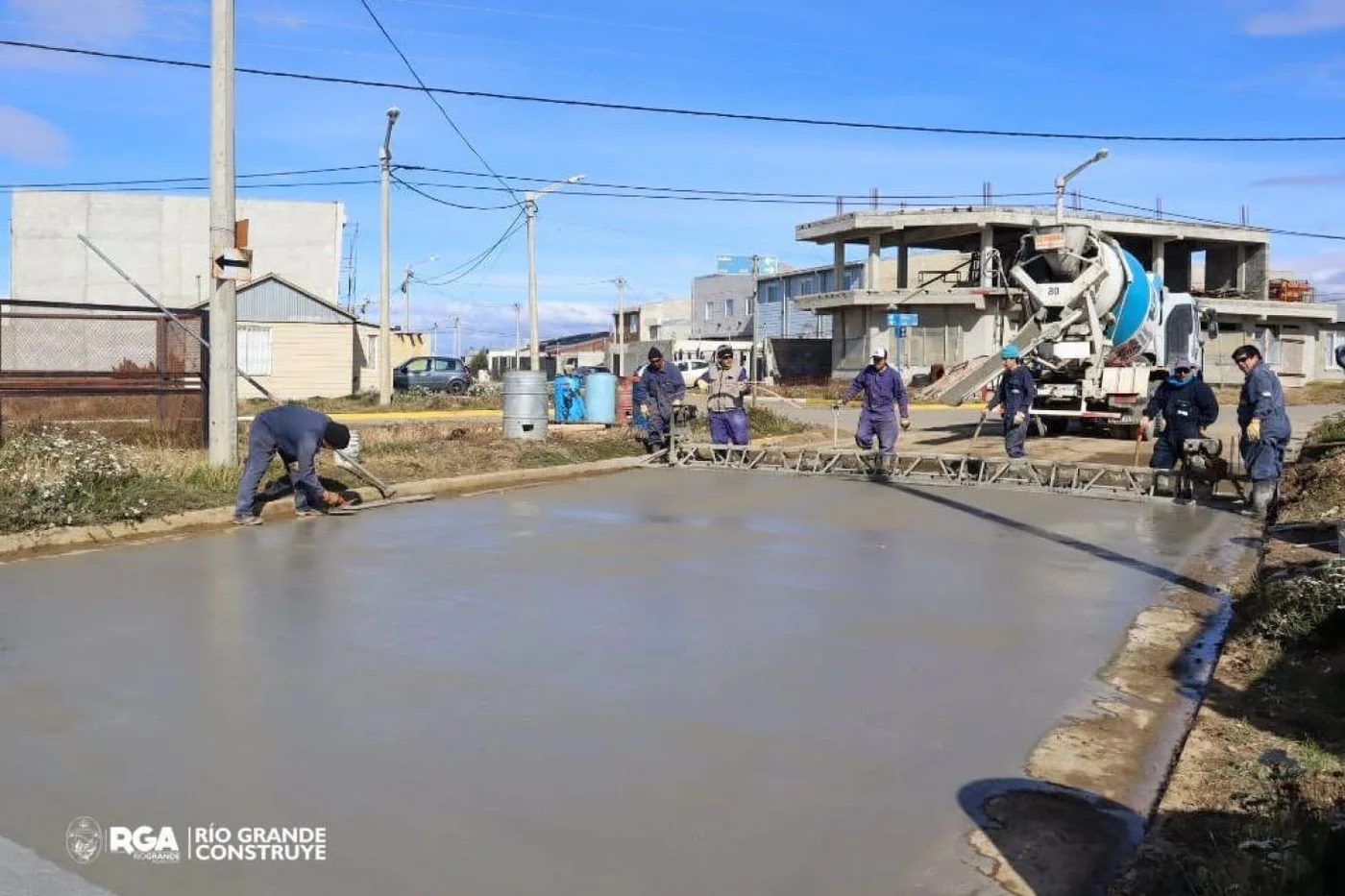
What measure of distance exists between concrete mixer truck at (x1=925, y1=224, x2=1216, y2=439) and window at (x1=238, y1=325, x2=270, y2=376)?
79.5ft

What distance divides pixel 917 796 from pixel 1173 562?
599 centimetres

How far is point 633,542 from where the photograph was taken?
10.3 m

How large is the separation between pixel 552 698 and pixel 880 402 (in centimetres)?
1045

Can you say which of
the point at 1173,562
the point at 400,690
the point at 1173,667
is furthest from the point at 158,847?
the point at 1173,562

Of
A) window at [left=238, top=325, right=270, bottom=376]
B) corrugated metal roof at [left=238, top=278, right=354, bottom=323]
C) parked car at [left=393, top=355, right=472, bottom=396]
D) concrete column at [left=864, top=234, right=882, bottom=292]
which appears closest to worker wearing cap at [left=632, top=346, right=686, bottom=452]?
window at [left=238, top=325, right=270, bottom=376]

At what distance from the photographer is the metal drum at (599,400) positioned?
21.7 meters

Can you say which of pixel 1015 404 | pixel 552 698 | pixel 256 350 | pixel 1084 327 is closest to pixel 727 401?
pixel 1015 404

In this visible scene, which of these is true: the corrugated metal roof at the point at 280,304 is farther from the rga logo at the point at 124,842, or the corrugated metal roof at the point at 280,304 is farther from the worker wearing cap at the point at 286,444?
the rga logo at the point at 124,842

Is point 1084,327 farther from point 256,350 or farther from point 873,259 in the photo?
point 873,259

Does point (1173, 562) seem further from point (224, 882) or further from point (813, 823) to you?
point (224, 882)

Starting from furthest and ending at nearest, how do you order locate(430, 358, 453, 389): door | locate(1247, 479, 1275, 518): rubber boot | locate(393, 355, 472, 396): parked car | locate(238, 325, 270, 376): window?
1. locate(430, 358, 453, 389): door
2. locate(393, 355, 472, 396): parked car
3. locate(238, 325, 270, 376): window
4. locate(1247, 479, 1275, 518): rubber boot

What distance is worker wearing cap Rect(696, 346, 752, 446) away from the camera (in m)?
17.0

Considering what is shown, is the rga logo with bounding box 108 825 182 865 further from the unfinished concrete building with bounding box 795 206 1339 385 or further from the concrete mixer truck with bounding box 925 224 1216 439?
the unfinished concrete building with bounding box 795 206 1339 385

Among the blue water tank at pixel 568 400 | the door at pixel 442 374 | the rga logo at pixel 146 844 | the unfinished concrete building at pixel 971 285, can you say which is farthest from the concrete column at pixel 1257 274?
the rga logo at pixel 146 844
